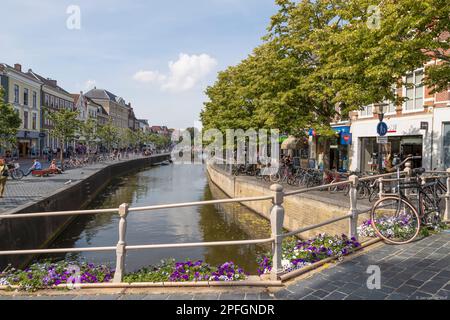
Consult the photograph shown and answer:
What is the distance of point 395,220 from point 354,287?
2760 mm

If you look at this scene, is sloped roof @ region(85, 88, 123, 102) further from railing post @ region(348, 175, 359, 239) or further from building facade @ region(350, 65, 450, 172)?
A: railing post @ region(348, 175, 359, 239)

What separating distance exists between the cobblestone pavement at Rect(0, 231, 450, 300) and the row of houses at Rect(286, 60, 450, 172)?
29.3ft

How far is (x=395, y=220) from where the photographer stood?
6.41 metres

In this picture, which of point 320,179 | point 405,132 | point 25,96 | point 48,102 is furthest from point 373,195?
point 48,102

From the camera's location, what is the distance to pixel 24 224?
1065 cm

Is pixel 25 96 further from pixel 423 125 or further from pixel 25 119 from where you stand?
pixel 423 125

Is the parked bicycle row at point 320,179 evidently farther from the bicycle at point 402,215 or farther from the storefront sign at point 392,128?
the storefront sign at point 392,128

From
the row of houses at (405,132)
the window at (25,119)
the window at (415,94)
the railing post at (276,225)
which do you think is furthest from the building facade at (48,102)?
the railing post at (276,225)

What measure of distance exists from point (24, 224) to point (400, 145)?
19995mm

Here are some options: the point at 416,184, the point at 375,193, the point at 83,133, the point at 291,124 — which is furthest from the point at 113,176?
the point at 416,184

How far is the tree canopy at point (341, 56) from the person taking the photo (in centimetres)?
957

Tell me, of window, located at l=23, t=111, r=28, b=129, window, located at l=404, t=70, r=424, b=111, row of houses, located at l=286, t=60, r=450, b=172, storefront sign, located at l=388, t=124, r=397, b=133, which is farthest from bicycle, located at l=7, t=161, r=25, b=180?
window, located at l=23, t=111, r=28, b=129

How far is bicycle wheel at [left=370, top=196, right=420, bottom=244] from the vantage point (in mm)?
6078

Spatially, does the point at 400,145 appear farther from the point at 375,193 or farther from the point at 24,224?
the point at 24,224
